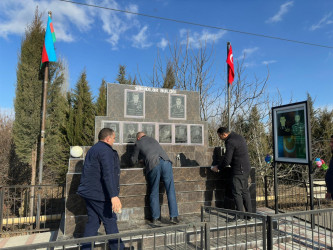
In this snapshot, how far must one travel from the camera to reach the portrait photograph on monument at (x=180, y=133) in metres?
7.10

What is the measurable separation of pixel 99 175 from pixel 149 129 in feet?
12.2

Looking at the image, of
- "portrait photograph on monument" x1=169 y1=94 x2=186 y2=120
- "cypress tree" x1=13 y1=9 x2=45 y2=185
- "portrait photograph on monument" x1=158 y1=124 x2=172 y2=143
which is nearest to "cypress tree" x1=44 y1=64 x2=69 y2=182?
"cypress tree" x1=13 y1=9 x2=45 y2=185

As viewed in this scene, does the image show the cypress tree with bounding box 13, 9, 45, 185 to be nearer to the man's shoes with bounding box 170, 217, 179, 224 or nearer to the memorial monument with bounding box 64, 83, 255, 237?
the memorial monument with bounding box 64, 83, 255, 237

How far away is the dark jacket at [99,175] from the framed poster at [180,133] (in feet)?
13.0

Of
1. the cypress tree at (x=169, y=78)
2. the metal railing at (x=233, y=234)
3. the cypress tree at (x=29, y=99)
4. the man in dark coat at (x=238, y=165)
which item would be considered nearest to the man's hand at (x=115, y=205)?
the metal railing at (x=233, y=234)

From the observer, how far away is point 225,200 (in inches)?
202

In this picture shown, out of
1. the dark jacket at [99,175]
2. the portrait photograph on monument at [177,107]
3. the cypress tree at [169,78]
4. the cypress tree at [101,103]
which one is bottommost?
the dark jacket at [99,175]

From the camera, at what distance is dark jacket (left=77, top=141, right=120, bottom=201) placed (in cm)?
311

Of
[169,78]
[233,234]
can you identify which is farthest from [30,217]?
[169,78]

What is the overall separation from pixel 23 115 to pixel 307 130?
943cm

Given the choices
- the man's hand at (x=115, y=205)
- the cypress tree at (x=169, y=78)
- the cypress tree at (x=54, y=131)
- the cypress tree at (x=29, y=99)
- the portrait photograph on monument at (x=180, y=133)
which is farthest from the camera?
the cypress tree at (x=169, y=78)

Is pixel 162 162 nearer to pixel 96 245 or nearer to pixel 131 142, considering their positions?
pixel 96 245

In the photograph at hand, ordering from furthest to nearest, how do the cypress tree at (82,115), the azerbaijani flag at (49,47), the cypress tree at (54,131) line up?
the cypress tree at (82,115) < the cypress tree at (54,131) < the azerbaijani flag at (49,47)

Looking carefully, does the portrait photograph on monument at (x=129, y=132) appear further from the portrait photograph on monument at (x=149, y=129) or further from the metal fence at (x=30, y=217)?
the metal fence at (x=30, y=217)
